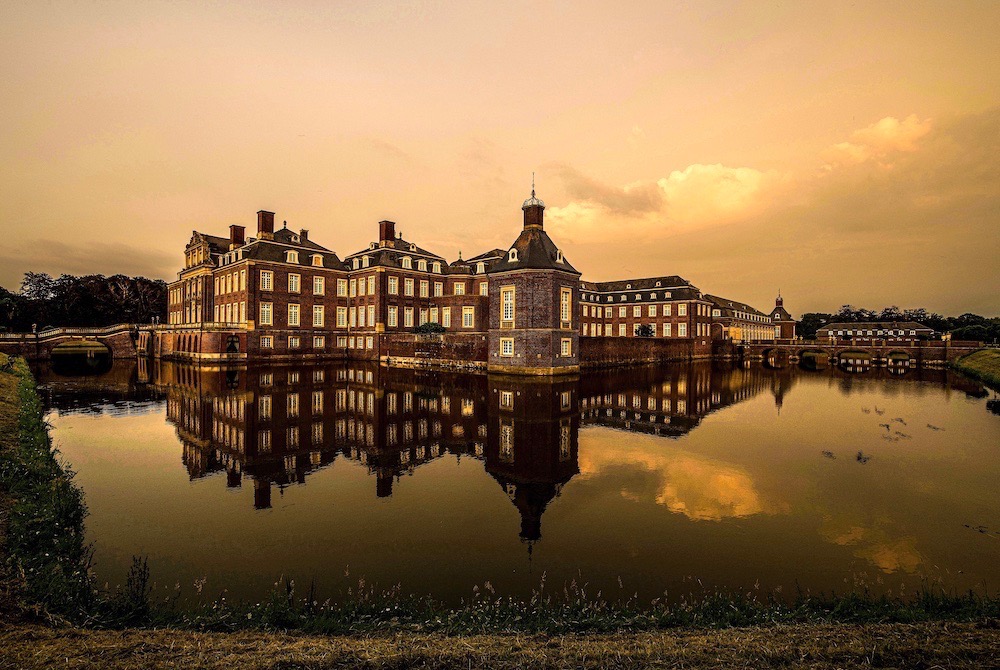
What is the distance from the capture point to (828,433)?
15508 millimetres

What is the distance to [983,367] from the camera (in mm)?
37312

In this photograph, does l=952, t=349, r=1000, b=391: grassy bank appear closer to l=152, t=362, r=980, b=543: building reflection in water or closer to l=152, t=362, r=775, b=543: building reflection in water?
l=152, t=362, r=980, b=543: building reflection in water

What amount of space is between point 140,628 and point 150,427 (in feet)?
42.9

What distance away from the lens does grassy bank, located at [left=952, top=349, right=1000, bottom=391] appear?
1242 inches

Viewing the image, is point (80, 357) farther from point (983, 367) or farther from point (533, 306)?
point (983, 367)

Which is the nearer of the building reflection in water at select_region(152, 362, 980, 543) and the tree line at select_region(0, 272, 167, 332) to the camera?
the building reflection in water at select_region(152, 362, 980, 543)

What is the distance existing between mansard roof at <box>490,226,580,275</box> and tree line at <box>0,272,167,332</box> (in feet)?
217

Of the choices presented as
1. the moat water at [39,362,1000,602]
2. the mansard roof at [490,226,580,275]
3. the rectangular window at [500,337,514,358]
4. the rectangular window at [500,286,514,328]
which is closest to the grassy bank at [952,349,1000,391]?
the moat water at [39,362,1000,602]

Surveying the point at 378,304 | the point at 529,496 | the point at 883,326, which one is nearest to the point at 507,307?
the point at 378,304

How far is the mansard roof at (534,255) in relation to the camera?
30891mm

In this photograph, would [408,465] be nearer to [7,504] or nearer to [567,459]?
[567,459]

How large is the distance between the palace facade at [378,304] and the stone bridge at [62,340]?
2501 mm

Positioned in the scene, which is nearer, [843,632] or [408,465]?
[843,632]

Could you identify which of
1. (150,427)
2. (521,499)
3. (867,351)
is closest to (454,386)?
(150,427)
